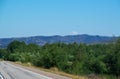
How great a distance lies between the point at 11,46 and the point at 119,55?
126309 millimetres

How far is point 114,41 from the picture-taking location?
6397 cm

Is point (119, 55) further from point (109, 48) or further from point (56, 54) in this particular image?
point (56, 54)

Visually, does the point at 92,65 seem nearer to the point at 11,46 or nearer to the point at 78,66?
the point at 78,66

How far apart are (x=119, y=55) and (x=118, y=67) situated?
2.23 meters

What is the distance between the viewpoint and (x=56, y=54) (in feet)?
196

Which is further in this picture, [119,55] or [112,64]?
[112,64]

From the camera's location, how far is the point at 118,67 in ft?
194

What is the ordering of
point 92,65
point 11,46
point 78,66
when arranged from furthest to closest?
point 11,46, point 92,65, point 78,66

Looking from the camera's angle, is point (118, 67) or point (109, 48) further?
point (109, 48)

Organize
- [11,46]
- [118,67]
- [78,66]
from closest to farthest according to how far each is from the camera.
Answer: [78,66], [118,67], [11,46]

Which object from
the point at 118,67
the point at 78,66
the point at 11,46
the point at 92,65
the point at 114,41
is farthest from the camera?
the point at 11,46

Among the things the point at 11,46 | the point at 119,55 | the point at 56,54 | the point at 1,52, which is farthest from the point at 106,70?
the point at 1,52

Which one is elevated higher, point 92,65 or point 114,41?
point 114,41

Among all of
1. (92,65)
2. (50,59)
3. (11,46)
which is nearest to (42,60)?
(50,59)
